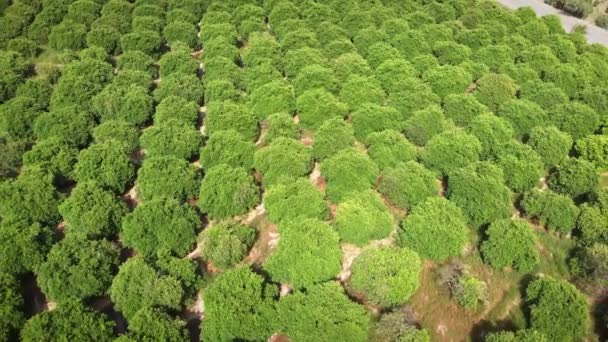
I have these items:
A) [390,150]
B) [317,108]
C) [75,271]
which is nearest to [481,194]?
[390,150]

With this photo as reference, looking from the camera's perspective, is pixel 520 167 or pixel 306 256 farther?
pixel 520 167

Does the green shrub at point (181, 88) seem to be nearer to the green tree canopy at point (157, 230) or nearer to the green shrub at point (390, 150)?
the green tree canopy at point (157, 230)

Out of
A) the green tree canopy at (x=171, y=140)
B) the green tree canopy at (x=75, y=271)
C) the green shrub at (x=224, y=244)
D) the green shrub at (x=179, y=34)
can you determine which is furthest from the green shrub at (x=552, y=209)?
the green shrub at (x=179, y=34)

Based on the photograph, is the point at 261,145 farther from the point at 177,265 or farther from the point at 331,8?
the point at 331,8

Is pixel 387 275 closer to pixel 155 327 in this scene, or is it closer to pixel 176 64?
pixel 155 327

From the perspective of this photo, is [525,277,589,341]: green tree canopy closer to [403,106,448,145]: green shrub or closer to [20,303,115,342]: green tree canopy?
[403,106,448,145]: green shrub

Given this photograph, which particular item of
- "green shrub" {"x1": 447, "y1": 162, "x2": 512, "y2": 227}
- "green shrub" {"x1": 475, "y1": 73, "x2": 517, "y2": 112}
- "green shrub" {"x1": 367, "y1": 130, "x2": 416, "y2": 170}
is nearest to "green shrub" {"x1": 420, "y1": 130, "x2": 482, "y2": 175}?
"green shrub" {"x1": 367, "y1": 130, "x2": 416, "y2": 170}
